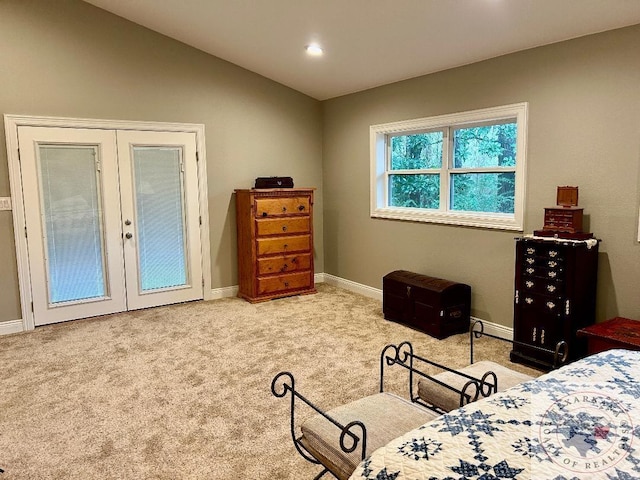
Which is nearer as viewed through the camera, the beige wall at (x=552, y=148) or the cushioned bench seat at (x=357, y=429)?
the cushioned bench seat at (x=357, y=429)

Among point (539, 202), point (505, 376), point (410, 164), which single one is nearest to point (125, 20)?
point (410, 164)

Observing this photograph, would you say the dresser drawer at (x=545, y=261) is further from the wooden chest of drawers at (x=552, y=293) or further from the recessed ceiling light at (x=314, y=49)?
the recessed ceiling light at (x=314, y=49)

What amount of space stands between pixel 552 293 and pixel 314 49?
2.99 m

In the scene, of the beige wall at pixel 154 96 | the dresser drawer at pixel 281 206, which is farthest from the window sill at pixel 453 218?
the beige wall at pixel 154 96

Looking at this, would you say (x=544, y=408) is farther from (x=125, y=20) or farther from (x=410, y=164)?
(x=125, y=20)

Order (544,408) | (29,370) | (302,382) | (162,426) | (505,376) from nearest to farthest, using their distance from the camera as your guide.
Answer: (544,408), (505,376), (162,426), (302,382), (29,370)

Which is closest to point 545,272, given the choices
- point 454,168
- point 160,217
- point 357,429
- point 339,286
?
point 454,168

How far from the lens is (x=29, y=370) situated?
345 centimetres

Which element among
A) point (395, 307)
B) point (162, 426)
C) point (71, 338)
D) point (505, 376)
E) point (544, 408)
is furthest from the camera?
point (395, 307)

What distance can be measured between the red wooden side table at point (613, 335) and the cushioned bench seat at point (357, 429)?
4.93 ft

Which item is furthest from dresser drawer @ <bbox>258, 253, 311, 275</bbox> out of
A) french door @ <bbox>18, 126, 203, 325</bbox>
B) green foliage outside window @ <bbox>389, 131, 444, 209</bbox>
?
Answer: green foliage outside window @ <bbox>389, 131, 444, 209</bbox>

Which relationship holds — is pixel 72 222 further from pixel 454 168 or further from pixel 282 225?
pixel 454 168

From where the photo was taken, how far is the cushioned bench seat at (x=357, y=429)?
64.8 inches

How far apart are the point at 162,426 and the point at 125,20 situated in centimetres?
396
